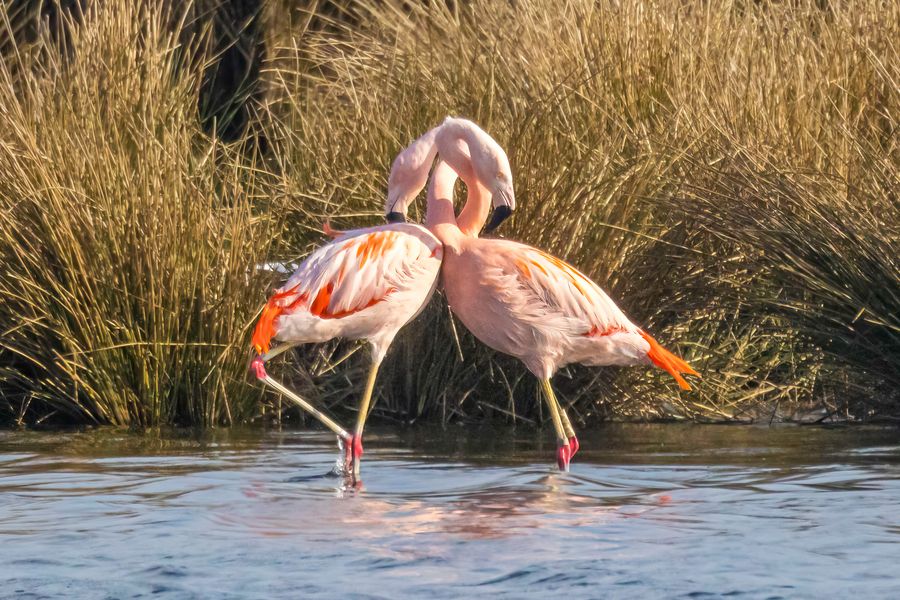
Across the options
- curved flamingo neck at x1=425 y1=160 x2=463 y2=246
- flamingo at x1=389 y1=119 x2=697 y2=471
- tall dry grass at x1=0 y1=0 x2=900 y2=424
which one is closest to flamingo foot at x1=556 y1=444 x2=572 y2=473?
flamingo at x1=389 y1=119 x2=697 y2=471

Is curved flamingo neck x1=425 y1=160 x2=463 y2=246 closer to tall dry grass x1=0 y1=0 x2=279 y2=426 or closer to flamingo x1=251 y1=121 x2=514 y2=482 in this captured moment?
flamingo x1=251 y1=121 x2=514 y2=482

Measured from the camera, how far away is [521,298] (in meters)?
5.80

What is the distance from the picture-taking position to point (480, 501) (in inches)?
207

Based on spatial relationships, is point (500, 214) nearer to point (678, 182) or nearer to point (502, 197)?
point (502, 197)

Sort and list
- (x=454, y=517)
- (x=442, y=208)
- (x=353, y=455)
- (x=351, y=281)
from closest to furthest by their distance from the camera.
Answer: (x=454, y=517)
(x=351, y=281)
(x=353, y=455)
(x=442, y=208)

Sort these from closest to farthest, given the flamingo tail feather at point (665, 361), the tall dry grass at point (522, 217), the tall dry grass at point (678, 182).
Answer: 1. the flamingo tail feather at point (665, 361)
2. the tall dry grass at point (678, 182)
3. the tall dry grass at point (522, 217)

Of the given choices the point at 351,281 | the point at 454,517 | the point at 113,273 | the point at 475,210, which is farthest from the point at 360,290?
the point at 113,273

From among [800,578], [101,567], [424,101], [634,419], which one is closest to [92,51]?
[424,101]

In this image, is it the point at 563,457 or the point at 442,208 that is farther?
the point at 442,208

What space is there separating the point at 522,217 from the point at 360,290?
5.04ft

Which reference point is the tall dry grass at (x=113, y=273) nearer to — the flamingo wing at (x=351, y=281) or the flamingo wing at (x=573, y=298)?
the flamingo wing at (x=351, y=281)

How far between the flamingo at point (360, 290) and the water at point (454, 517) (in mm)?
517

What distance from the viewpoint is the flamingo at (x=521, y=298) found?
229 inches

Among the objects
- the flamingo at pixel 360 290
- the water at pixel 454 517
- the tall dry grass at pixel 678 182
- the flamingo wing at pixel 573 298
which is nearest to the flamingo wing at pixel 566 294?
the flamingo wing at pixel 573 298
